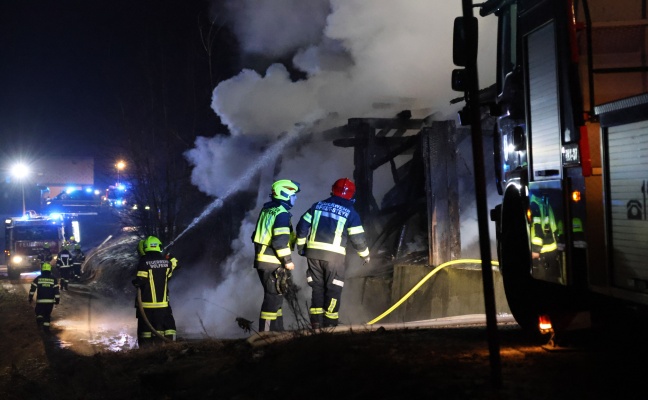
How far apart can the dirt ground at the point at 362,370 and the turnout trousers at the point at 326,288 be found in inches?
44.8

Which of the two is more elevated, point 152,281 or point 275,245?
point 275,245

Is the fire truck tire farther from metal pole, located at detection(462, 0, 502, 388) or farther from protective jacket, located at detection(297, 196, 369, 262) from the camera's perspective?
protective jacket, located at detection(297, 196, 369, 262)

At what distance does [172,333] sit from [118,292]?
11953 millimetres

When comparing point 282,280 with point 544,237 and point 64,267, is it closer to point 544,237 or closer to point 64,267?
point 544,237

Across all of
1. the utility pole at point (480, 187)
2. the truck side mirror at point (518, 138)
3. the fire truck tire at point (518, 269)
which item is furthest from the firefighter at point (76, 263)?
the utility pole at point (480, 187)

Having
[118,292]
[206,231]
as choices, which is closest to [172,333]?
[206,231]

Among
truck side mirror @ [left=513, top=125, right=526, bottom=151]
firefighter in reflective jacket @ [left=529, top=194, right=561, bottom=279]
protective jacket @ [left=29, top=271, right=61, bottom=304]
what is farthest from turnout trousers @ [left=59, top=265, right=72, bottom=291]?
firefighter in reflective jacket @ [left=529, top=194, right=561, bottom=279]

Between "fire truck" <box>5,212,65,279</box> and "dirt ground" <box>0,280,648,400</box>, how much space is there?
638 inches

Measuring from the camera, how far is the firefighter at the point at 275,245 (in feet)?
24.7

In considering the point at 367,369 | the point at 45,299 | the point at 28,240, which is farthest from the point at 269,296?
the point at 28,240

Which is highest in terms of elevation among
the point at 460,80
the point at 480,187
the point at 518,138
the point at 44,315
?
the point at 460,80

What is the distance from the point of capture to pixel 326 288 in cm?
742

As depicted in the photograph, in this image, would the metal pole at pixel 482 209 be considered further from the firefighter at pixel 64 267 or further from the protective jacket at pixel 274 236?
the firefighter at pixel 64 267

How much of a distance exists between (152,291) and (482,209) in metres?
5.69
